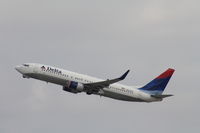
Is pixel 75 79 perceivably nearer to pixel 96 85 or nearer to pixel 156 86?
pixel 96 85

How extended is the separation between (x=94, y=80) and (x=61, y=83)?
7.14 meters

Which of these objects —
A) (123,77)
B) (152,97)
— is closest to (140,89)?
(152,97)

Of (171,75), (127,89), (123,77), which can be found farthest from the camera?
(171,75)

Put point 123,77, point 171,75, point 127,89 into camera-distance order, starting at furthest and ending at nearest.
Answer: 1. point 171,75
2. point 127,89
3. point 123,77

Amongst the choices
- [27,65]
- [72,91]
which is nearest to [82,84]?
[72,91]

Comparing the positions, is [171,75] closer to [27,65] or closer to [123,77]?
[123,77]

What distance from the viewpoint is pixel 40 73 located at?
13275 cm

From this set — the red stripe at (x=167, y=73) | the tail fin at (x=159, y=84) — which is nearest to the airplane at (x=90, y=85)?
the tail fin at (x=159, y=84)

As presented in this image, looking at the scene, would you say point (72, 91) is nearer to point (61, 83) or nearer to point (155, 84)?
point (61, 83)

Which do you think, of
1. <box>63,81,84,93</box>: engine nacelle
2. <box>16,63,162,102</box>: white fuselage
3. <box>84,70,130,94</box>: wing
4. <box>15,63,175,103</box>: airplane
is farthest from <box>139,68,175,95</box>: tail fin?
<box>63,81,84,93</box>: engine nacelle

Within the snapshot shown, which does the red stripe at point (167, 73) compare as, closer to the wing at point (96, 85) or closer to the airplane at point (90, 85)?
the airplane at point (90, 85)

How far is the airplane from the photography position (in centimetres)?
13305

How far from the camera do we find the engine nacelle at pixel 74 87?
441ft

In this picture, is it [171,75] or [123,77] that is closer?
[123,77]
